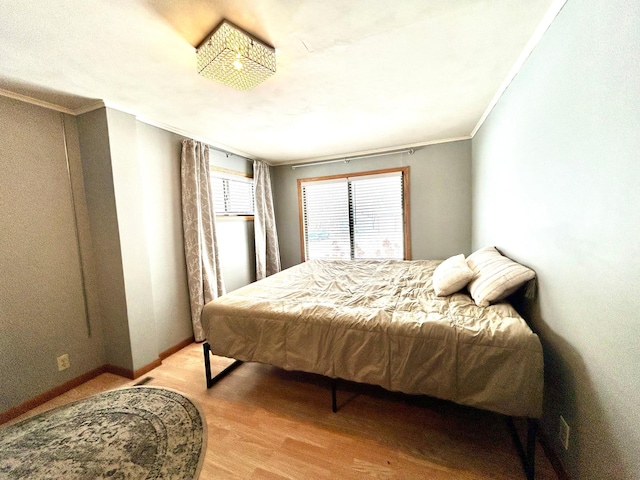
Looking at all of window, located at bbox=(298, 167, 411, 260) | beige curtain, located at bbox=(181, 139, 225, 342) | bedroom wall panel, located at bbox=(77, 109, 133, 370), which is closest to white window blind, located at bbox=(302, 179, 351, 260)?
window, located at bbox=(298, 167, 411, 260)

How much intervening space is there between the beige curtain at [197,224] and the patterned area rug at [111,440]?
1.01 metres

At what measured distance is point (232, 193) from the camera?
12.2 ft

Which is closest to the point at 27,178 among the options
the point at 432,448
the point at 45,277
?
the point at 45,277

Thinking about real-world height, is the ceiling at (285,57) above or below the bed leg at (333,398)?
above

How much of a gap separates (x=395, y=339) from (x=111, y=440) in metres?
1.86

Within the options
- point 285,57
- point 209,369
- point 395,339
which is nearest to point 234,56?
point 285,57

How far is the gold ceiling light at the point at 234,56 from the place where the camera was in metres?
1.33

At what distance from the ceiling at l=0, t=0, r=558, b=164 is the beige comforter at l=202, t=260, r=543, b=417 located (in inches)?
65.0

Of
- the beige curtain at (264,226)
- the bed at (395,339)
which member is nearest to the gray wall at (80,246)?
the bed at (395,339)

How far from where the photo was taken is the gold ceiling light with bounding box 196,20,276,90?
4.38 feet

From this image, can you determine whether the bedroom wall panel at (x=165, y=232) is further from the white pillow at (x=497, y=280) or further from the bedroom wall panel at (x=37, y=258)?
the white pillow at (x=497, y=280)

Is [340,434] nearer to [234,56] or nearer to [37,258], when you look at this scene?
[234,56]

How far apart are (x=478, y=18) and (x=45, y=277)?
347 cm

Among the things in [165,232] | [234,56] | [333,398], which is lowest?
[333,398]
